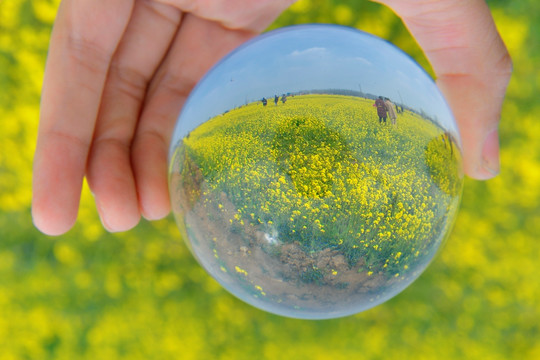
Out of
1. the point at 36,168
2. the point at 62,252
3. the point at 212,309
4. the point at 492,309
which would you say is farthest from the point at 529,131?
the point at 62,252

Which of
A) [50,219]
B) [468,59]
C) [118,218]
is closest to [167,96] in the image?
[118,218]

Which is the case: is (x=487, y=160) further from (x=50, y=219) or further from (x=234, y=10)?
(x=50, y=219)

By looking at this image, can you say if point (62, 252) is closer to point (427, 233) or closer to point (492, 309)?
point (427, 233)

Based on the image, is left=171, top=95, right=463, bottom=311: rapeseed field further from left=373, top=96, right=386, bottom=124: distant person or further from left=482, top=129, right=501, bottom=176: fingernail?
left=482, top=129, right=501, bottom=176: fingernail

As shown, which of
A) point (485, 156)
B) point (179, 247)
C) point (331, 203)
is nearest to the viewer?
point (331, 203)

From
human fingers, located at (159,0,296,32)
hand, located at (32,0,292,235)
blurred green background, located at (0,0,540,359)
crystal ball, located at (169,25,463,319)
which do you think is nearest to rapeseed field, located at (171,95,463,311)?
crystal ball, located at (169,25,463,319)

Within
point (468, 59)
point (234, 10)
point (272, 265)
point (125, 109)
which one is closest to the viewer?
point (272, 265)

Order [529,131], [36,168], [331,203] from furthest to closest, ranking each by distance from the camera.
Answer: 1. [529,131]
2. [36,168]
3. [331,203]
